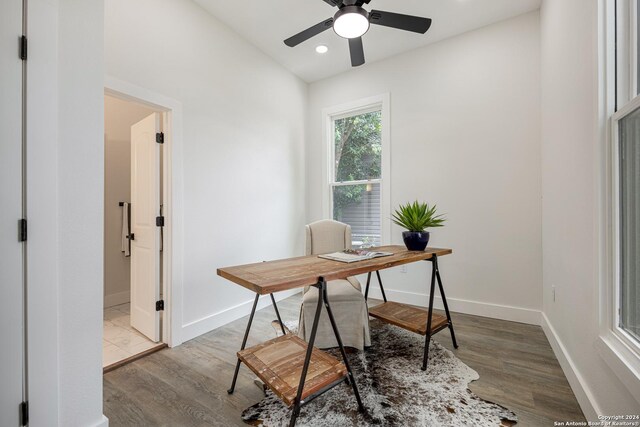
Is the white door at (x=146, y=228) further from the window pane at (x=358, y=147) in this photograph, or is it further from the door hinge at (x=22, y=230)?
the window pane at (x=358, y=147)

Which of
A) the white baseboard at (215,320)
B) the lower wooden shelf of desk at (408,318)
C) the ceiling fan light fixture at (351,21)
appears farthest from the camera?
the white baseboard at (215,320)

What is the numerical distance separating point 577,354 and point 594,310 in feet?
1.72

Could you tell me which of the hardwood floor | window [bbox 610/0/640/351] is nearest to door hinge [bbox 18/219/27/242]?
the hardwood floor

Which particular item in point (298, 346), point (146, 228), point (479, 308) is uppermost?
point (146, 228)

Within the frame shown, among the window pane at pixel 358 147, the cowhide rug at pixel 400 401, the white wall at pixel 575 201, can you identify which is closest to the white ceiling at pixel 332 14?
the white wall at pixel 575 201

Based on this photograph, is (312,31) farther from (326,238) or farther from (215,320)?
(215,320)

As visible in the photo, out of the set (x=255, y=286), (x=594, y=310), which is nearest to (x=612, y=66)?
(x=594, y=310)

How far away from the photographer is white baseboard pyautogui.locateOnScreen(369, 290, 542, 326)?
2.69 m

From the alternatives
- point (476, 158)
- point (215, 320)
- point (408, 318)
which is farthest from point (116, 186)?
point (476, 158)

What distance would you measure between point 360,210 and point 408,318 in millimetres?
1811

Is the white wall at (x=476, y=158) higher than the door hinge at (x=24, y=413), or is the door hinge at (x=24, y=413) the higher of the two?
the white wall at (x=476, y=158)

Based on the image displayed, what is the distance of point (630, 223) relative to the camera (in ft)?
3.75

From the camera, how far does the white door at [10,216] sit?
1.08m

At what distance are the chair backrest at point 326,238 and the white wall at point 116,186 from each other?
268cm
